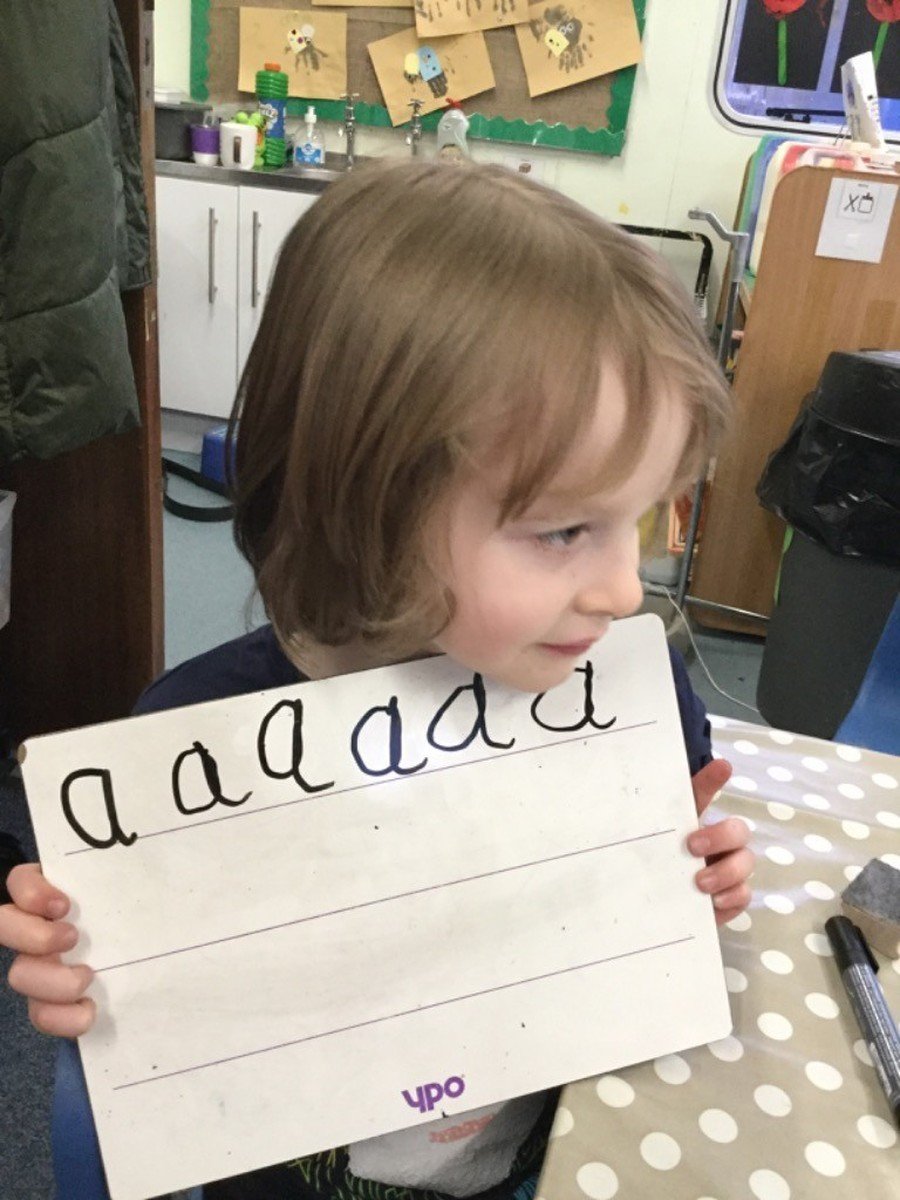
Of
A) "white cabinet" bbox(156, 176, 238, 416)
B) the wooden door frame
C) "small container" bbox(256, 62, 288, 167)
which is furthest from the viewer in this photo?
"small container" bbox(256, 62, 288, 167)

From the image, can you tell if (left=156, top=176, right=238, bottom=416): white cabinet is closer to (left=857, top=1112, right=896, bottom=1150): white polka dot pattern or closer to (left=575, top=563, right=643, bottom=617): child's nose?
(left=575, top=563, right=643, bottom=617): child's nose

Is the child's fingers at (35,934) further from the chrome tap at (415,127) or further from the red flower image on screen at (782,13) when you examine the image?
the red flower image on screen at (782,13)

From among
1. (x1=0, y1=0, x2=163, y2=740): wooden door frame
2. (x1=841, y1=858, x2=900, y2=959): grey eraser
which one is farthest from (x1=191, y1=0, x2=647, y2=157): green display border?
(x1=841, y1=858, x2=900, y2=959): grey eraser

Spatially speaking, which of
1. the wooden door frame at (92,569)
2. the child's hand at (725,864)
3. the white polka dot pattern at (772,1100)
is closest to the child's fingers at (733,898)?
the child's hand at (725,864)

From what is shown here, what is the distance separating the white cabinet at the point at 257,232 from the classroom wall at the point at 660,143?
36 centimetres

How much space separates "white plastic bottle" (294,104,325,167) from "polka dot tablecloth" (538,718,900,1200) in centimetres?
291

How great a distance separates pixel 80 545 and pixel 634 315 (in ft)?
4.07

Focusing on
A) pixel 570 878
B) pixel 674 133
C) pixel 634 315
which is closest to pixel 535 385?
pixel 634 315

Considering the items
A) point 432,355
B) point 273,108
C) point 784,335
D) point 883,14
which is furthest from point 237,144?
point 432,355

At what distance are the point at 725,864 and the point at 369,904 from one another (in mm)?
215

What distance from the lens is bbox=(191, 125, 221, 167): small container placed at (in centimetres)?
282

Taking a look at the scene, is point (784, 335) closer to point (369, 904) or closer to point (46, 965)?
point (369, 904)

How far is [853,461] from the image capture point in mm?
1684

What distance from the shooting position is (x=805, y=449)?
5.86ft
